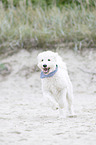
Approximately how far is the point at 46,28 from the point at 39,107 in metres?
4.49

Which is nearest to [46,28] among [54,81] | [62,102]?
[54,81]

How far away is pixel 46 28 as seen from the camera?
1007 centimetres

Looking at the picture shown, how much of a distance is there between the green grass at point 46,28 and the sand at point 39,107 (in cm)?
37

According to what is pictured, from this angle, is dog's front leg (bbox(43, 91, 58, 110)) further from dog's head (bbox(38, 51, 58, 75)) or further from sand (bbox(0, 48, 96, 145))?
dog's head (bbox(38, 51, 58, 75))

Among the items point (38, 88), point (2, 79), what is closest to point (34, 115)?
point (38, 88)

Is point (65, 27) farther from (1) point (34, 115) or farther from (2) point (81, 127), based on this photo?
(2) point (81, 127)

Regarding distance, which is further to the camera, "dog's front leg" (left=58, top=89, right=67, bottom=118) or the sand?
"dog's front leg" (left=58, top=89, right=67, bottom=118)

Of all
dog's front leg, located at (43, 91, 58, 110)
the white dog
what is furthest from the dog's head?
dog's front leg, located at (43, 91, 58, 110)

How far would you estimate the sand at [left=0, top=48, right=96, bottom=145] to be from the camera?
3.38 m

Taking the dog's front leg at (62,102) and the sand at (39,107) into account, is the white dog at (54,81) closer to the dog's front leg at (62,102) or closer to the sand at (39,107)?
the dog's front leg at (62,102)

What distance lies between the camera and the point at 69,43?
9594 millimetres

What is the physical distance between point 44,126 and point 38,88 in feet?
15.0

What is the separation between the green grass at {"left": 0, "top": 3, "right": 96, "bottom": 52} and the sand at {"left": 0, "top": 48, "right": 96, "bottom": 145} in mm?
368

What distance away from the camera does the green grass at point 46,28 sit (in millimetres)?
9594
